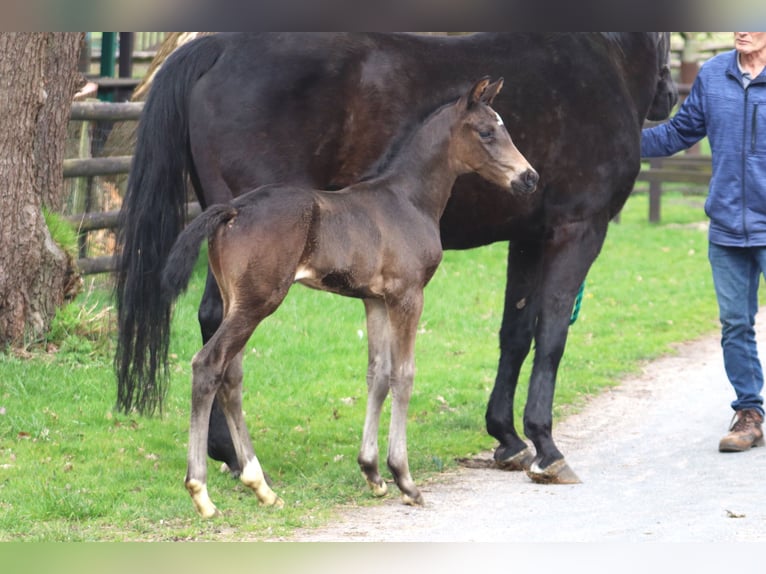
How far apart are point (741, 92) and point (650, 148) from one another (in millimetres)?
690

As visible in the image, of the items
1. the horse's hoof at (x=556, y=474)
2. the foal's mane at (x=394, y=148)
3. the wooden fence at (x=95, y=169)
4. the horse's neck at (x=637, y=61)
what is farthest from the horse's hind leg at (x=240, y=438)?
the wooden fence at (x=95, y=169)

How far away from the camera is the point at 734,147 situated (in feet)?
20.6

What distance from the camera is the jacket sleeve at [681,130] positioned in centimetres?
652

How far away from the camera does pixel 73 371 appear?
7.49 meters

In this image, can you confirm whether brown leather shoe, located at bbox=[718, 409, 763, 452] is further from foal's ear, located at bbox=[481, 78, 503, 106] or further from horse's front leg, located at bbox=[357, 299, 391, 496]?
foal's ear, located at bbox=[481, 78, 503, 106]

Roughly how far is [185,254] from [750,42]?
352cm

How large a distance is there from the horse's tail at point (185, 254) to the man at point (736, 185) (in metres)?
3.35

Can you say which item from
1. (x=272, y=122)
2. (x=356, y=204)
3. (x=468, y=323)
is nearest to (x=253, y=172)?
(x=272, y=122)

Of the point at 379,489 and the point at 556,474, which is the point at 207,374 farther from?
the point at 556,474

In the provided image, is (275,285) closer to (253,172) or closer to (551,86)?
(253,172)

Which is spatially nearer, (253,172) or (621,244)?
(253,172)

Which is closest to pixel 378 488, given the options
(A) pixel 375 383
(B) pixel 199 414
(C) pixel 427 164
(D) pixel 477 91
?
(A) pixel 375 383

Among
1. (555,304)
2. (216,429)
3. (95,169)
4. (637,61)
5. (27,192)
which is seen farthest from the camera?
(95,169)

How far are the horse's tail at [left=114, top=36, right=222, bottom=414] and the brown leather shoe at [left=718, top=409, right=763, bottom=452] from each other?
3371mm
